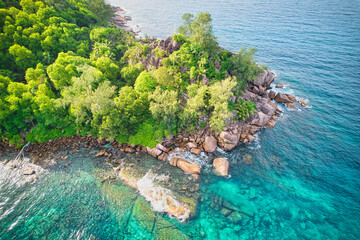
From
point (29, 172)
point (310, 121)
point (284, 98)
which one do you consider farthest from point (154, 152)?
point (284, 98)

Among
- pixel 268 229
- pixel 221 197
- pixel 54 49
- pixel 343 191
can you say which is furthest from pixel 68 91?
pixel 343 191

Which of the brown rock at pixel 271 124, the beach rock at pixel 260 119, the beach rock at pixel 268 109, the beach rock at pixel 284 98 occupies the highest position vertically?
the beach rock at pixel 284 98

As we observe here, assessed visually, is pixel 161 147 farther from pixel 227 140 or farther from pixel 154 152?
pixel 227 140

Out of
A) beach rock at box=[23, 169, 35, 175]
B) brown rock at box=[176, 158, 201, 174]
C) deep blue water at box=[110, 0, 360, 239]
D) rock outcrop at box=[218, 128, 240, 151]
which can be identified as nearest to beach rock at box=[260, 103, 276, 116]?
deep blue water at box=[110, 0, 360, 239]

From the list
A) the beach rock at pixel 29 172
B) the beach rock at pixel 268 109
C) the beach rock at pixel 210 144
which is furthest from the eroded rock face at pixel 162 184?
the beach rock at pixel 268 109

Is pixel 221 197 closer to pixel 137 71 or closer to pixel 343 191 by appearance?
pixel 343 191

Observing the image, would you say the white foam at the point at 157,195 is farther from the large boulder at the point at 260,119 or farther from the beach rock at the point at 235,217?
the large boulder at the point at 260,119
